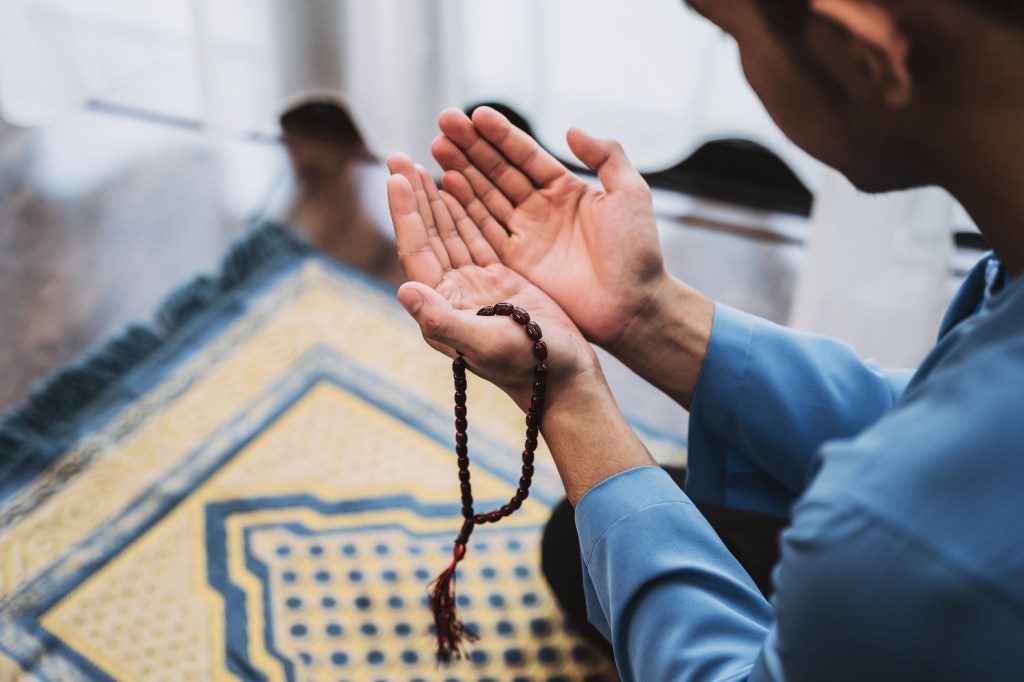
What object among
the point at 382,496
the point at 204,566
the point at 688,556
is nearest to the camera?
the point at 688,556

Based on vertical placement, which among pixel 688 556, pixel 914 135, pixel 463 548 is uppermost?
pixel 914 135

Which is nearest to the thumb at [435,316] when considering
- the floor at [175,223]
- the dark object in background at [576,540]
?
the dark object in background at [576,540]

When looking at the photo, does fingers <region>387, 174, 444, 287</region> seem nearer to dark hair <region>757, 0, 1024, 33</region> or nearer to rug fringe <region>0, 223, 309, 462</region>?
dark hair <region>757, 0, 1024, 33</region>

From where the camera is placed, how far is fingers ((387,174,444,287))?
97 cm

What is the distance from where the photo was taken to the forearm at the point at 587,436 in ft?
2.83

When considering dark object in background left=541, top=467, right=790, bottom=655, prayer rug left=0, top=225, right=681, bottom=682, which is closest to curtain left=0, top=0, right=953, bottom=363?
prayer rug left=0, top=225, right=681, bottom=682

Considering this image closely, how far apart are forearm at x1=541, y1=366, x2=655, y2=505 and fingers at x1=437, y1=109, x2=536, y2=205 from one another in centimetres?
24

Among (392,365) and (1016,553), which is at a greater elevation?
(1016,553)

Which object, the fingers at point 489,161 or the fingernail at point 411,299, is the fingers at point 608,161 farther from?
the fingernail at point 411,299

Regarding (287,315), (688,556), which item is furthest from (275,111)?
(688,556)

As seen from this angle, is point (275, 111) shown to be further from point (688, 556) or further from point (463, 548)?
point (688, 556)

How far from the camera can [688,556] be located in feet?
2.55

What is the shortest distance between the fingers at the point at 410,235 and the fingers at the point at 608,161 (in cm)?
18

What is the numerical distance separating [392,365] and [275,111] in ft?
2.45
